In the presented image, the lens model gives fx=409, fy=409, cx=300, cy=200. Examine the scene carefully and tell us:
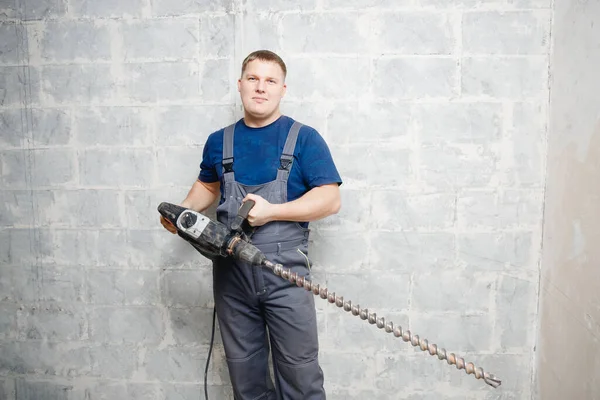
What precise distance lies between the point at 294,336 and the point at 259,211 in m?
0.46

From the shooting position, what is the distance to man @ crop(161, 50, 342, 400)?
4.27 feet

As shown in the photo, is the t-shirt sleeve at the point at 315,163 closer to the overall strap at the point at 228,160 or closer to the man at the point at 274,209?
the man at the point at 274,209

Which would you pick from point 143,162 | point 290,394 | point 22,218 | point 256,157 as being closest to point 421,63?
point 256,157

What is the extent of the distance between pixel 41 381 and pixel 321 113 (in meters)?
1.75

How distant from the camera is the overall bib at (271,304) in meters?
1.32

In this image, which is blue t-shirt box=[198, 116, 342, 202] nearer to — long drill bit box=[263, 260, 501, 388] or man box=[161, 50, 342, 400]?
man box=[161, 50, 342, 400]

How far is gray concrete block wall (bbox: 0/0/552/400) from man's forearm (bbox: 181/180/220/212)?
202mm

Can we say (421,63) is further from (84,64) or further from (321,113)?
(84,64)

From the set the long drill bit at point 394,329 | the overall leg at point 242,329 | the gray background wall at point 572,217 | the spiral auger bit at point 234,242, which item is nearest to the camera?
the long drill bit at point 394,329

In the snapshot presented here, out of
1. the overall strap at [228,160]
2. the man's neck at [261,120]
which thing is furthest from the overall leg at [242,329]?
A: the man's neck at [261,120]

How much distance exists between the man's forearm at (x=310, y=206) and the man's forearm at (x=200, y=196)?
0.40m

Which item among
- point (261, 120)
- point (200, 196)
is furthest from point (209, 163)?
point (261, 120)

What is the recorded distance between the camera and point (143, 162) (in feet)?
5.64

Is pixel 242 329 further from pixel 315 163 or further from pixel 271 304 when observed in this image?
pixel 315 163
